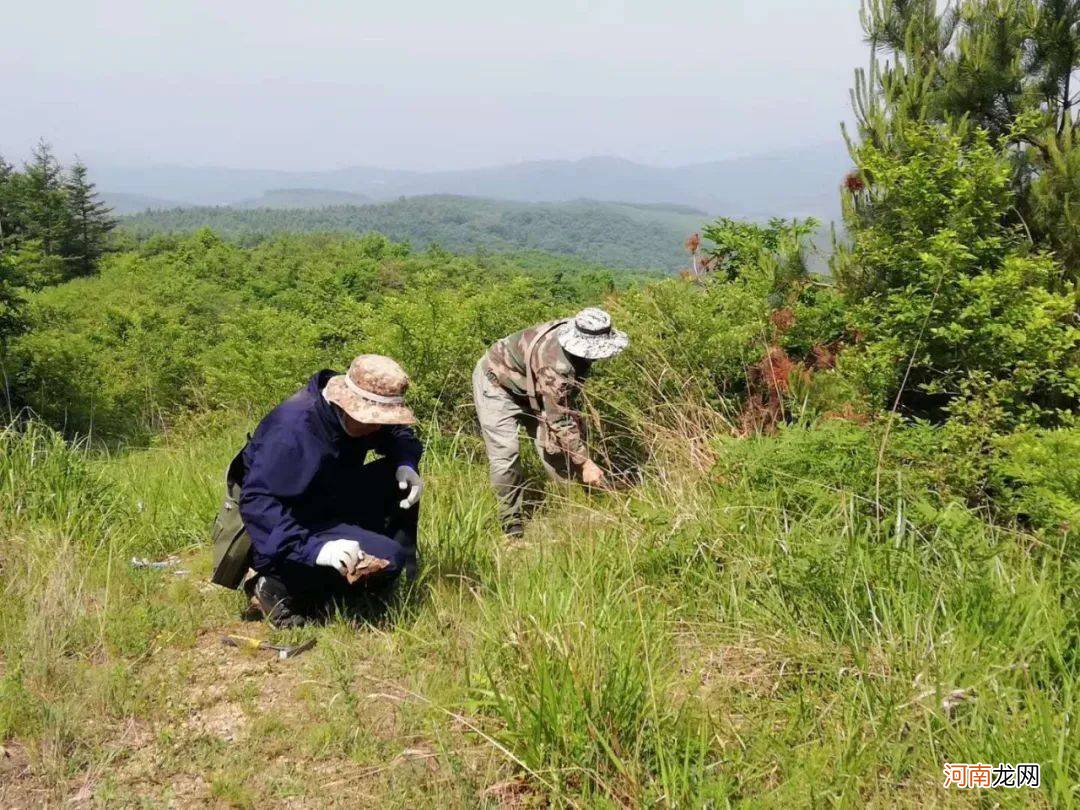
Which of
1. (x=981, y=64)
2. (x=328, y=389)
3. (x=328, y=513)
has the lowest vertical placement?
(x=328, y=513)

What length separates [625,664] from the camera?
2236 mm

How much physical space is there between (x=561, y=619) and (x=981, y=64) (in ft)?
15.9

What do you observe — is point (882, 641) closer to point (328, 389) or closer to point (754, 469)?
point (754, 469)

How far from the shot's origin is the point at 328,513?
3168 mm

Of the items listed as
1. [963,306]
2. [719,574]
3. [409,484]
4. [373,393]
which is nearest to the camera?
[373,393]

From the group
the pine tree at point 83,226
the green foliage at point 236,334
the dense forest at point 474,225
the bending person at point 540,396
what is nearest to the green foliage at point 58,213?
the pine tree at point 83,226

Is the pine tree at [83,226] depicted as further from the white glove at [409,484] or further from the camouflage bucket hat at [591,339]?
the white glove at [409,484]

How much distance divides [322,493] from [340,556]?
338 millimetres

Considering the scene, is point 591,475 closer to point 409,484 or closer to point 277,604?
point 409,484

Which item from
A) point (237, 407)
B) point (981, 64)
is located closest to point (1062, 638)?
point (981, 64)

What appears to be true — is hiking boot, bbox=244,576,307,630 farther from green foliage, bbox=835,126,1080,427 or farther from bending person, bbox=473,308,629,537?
green foliage, bbox=835,126,1080,427

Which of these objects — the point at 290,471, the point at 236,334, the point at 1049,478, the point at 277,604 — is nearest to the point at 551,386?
the point at 290,471

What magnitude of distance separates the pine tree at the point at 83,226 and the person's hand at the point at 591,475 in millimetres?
38295

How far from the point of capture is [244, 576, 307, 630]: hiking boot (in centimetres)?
314
